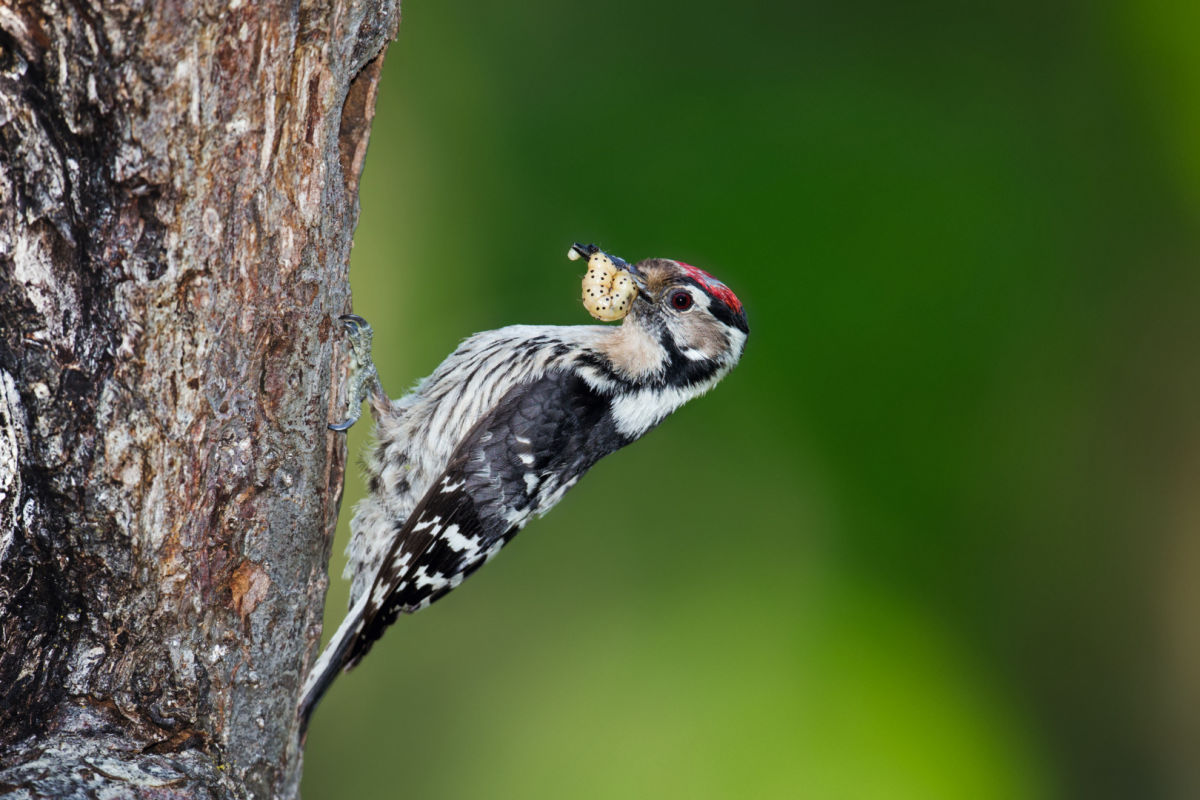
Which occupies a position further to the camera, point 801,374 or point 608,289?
point 801,374

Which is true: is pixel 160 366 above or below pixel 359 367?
below

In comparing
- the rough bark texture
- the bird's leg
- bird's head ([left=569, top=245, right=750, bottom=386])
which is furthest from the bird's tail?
bird's head ([left=569, top=245, right=750, bottom=386])

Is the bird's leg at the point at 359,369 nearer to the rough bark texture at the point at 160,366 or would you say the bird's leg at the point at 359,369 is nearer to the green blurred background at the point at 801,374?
the rough bark texture at the point at 160,366

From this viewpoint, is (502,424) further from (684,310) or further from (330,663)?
(330,663)

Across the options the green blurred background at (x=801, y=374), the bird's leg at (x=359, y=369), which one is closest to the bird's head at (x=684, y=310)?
the bird's leg at (x=359, y=369)

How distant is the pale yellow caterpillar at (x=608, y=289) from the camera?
3.02 metres

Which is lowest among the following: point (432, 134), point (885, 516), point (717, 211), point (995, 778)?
point (995, 778)

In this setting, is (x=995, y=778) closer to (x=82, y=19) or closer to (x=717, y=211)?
(x=717, y=211)

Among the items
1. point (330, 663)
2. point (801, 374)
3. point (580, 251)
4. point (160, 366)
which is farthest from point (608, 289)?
point (801, 374)

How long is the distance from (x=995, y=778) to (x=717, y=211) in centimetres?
281

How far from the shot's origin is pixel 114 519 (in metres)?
1.76

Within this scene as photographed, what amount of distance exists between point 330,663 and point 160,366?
44.8 inches

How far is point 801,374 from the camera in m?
4.43


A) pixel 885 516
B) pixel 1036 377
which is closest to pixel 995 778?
pixel 885 516
